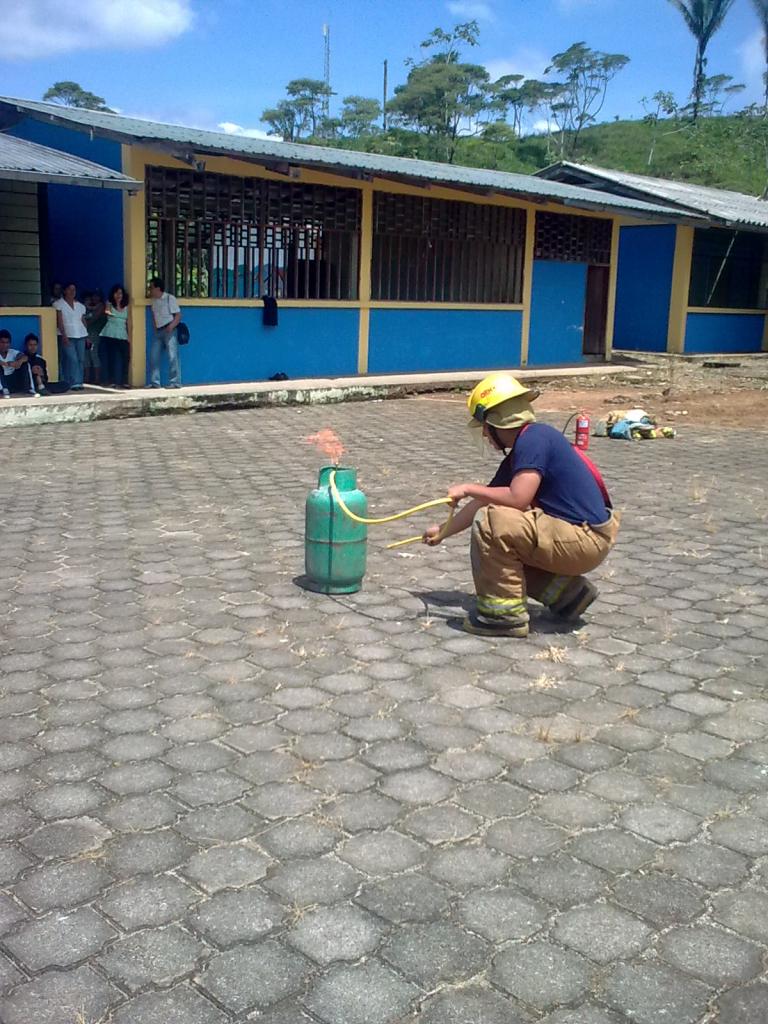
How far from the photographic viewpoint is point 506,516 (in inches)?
183

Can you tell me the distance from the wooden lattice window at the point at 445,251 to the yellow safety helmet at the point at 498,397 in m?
12.3

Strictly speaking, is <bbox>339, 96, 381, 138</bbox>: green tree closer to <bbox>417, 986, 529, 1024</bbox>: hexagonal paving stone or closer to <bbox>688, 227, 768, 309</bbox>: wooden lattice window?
<bbox>688, 227, 768, 309</bbox>: wooden lattice window

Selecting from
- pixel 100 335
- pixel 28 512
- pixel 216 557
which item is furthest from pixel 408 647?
pixel 100 335

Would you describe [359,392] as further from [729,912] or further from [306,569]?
[729,912]

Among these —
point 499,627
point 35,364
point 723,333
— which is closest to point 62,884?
point 499,627

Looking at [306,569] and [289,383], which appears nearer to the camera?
[306,569]

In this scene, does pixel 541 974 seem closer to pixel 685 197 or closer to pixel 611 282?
pixel 611 282

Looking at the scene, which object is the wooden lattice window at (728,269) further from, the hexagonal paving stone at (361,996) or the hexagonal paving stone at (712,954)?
the hexagonal paving stone at (361,996)

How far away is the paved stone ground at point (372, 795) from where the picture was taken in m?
2.42

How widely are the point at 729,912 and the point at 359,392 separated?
41.3ft

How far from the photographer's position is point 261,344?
49.7ft

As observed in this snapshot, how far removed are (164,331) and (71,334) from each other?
1.20 m

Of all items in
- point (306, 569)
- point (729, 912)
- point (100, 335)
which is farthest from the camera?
point (100, 335)

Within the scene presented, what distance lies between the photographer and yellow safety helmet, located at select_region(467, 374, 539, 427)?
4.50m
